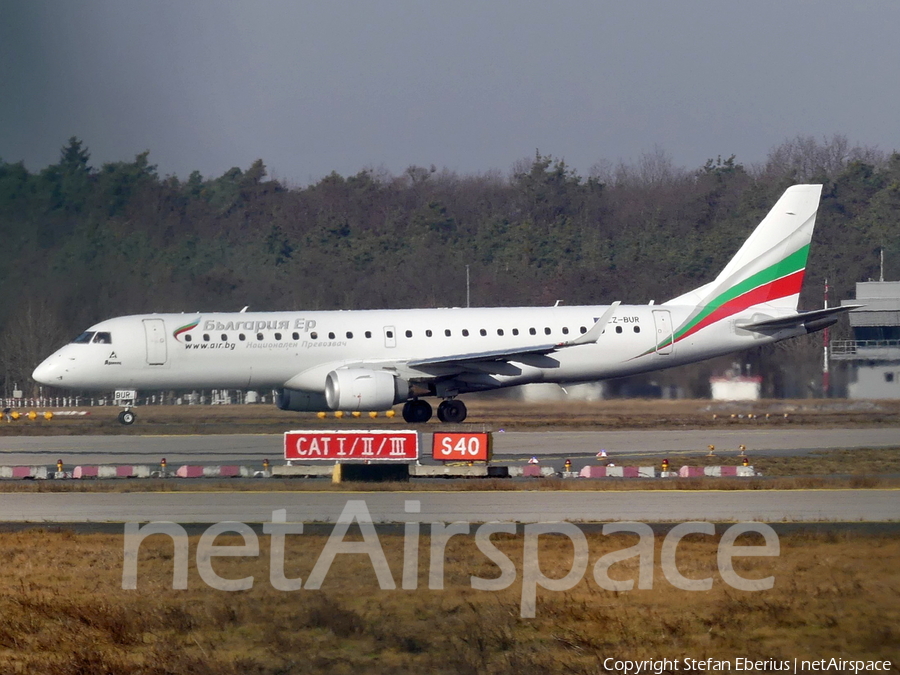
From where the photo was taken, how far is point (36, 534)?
1568cm

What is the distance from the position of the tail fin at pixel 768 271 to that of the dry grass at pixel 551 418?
2.98 meters

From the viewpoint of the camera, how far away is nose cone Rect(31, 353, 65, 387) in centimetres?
3406

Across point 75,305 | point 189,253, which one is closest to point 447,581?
point 75,305

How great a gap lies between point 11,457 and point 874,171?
251 ft

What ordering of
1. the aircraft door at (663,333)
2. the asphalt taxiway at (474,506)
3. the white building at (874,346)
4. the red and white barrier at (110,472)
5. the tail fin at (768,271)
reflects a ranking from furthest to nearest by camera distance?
the white building at (874,346), the tail fin at (768,271), the aircraft door at (663,333), the red and white barrier at (110,472), the asphalt taxiway at (474,506)

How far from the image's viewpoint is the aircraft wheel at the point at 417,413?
113 feet

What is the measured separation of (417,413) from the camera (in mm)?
Result: 34594

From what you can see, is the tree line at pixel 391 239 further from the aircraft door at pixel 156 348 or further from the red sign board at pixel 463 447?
the red sign board at pixel 463 447

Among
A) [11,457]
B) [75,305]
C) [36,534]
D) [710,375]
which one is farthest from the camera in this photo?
[75,305]

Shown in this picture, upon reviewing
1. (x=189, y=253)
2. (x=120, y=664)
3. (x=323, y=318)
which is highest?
(x=189, y=253)

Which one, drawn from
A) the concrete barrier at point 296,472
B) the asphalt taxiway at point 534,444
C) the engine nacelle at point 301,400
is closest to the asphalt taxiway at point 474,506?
the concrete barrier at point 296,472

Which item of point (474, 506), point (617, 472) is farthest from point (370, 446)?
point (617, 472)

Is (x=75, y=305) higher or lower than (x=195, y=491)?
higher

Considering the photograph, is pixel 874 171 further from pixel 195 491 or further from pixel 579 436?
pixel 195 491
